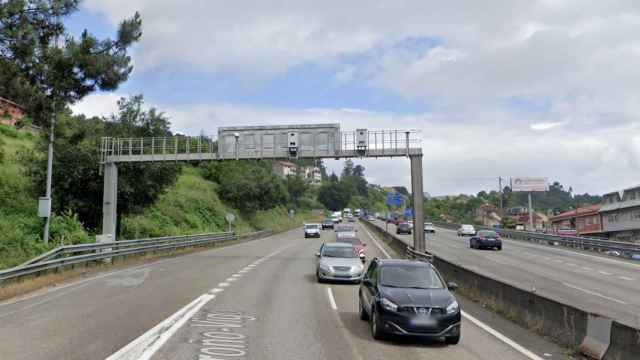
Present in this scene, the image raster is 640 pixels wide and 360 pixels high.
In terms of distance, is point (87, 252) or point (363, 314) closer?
point (363, 314)

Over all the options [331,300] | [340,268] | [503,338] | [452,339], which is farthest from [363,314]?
[340,268]

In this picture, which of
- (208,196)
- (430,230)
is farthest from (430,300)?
(430,230)

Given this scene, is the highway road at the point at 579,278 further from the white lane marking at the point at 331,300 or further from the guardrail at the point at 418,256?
the white lane marking at the point at 331,300

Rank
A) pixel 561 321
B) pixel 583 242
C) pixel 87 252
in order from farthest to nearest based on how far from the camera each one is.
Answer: pixel 583 242, pixel 87 252, pixel 561 321

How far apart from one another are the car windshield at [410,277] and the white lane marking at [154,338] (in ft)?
13.0

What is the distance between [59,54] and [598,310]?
53.6ft

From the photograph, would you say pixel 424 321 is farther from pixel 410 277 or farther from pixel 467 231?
pixel 467 231

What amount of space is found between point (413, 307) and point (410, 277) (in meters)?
1.58

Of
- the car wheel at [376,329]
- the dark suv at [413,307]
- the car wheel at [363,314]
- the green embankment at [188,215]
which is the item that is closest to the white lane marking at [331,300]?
the car wheel at [363,314]

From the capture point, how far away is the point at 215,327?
1066 cm

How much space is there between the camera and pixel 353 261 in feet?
65.8

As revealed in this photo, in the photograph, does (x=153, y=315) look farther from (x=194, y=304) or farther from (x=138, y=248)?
(x=138, y=248)

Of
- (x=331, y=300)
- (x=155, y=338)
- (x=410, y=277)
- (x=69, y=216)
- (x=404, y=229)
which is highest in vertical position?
(x=69, y=216)

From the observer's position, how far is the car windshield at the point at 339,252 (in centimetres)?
2078
